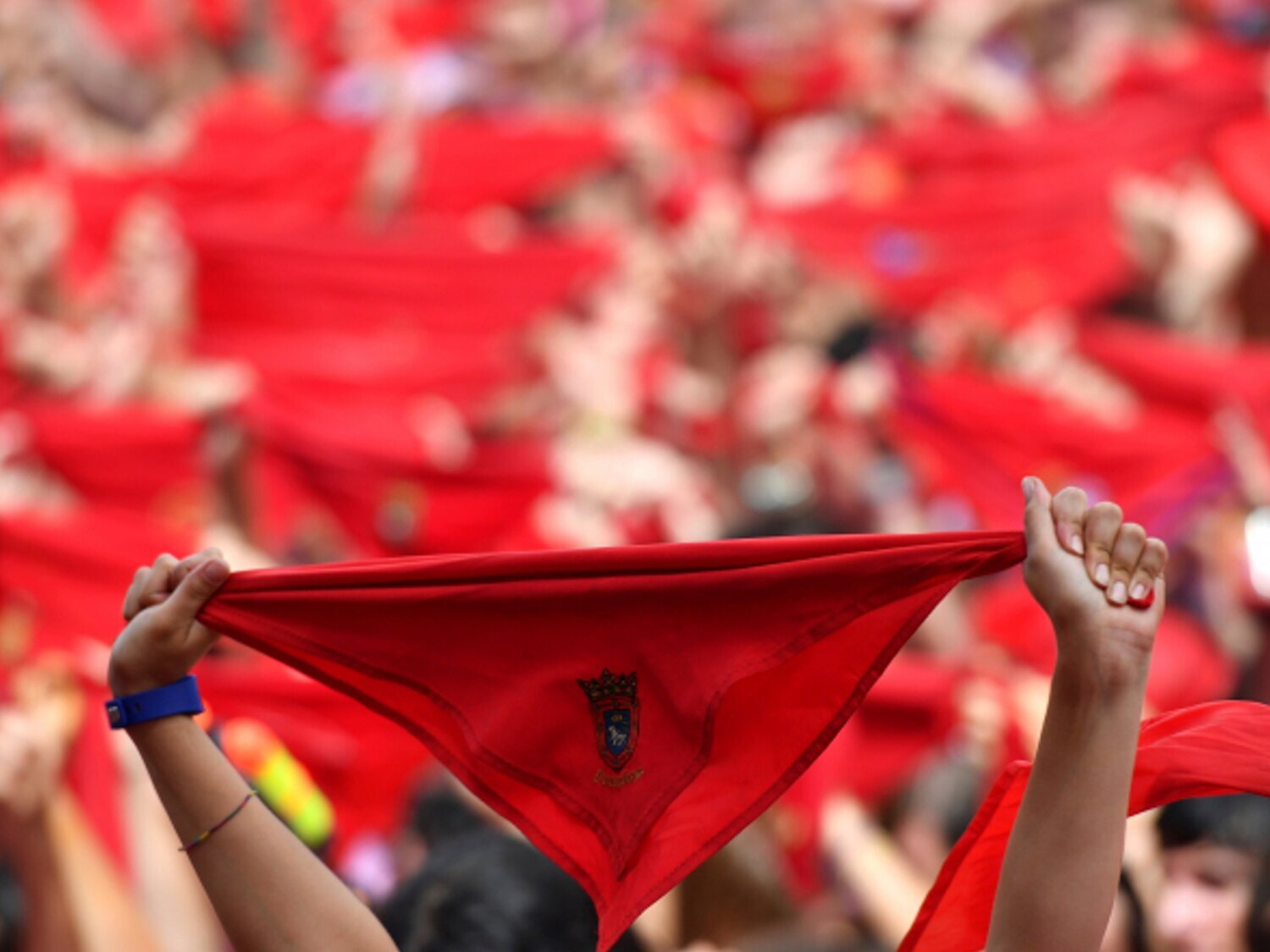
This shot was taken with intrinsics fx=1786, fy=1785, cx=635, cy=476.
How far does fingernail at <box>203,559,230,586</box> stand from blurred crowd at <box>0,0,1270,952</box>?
1.41 ft

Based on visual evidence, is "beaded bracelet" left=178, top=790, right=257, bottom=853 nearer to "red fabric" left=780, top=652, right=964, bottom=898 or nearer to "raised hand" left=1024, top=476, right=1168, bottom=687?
"raised hand" left=1024, top=476, right=1168, bottom=687

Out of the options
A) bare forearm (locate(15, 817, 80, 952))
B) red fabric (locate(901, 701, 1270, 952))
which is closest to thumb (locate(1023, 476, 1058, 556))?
red fabric (locate(901, 701, 1270, 952))

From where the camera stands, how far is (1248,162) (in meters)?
5.40

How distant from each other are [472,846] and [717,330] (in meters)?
4.86

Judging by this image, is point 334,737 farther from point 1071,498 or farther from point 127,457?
point 1071,498

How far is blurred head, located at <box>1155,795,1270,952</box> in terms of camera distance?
2041mm

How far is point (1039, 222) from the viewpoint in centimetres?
628

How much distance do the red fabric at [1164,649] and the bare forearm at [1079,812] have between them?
1.93m

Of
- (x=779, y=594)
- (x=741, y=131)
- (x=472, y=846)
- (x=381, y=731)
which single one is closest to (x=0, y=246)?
(x=381, y=731)

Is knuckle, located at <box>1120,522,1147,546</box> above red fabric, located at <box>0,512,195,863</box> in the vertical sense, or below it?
below

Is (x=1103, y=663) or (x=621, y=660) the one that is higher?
(x=621, y=660)

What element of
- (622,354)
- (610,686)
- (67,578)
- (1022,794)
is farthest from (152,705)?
(622,354)

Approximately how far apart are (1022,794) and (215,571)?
28.8 inches

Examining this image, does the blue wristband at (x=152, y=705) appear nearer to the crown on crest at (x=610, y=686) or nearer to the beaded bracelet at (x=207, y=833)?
the beaded bracelet at (x=207, y=833)
